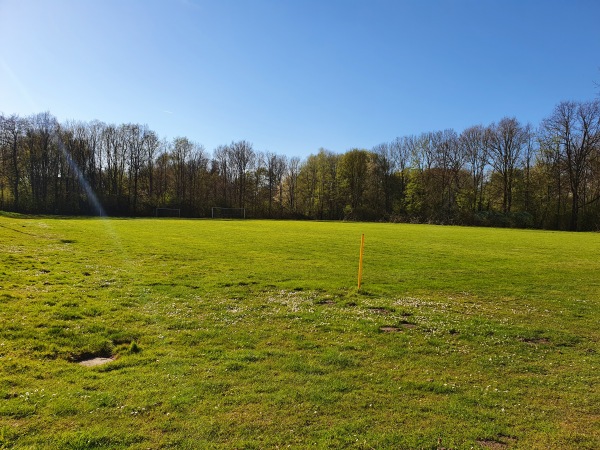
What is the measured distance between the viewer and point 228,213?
98.7 m

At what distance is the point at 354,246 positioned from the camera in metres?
28.5

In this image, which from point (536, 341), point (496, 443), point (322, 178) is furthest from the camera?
point (322, 178)

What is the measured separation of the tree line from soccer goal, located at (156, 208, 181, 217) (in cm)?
135

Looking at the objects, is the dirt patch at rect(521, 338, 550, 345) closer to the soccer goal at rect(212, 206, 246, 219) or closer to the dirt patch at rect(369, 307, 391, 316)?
the dirt patch at rect(369, 307, 391, 316)

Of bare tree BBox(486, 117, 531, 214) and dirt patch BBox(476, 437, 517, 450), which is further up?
bare tree BBox(486, 117, 531, 214)

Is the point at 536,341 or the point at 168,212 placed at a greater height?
the point at 168,212

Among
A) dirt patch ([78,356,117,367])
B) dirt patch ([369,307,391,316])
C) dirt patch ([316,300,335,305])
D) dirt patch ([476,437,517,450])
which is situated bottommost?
dirt patch ([476,437,517,450])

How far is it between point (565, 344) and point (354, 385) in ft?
19.3

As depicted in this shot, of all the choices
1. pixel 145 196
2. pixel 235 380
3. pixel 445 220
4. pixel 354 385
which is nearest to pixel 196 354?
pixel 235 380

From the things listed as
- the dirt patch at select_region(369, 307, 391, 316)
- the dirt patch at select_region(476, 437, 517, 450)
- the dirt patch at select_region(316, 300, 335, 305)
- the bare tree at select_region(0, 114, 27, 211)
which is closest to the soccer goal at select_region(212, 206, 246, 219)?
the bare tree at select_region(0, 114, 27, 211)

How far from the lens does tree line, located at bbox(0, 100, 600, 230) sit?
73938 mm

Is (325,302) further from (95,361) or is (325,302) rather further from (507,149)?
(507,149)

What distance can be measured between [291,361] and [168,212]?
91450 millimetres

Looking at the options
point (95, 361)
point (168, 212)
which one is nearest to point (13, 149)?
point (168, 212)
